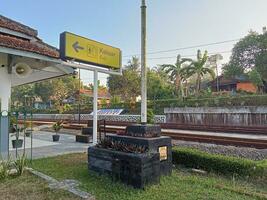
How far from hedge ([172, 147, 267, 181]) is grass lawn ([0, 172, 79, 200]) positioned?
3.46 m

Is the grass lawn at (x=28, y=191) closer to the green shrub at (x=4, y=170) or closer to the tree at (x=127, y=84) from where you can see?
the green shrub at (x=4, y=170)

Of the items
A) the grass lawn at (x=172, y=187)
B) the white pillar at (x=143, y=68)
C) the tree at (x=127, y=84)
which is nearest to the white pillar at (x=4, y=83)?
the grass lawn at (x=172, y=187)

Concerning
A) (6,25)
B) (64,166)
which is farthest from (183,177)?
(6,25)

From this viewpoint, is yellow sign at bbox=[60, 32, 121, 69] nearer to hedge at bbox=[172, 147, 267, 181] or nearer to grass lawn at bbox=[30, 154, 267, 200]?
grass lawn at bbox=[30, 154, 267, 200]

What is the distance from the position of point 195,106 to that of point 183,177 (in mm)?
19630

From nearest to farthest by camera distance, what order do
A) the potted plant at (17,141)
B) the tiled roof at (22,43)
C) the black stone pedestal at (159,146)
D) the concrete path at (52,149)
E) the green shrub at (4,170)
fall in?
the green shrub at (4,170) → the black stone pedestal at (159,146) → the potted plant at (17,141) → the tiled roof at (22,43) → the concrete path at (52,149)

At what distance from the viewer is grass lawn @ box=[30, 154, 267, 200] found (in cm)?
444

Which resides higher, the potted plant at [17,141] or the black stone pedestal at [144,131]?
the black stone pedestal at [144,131]

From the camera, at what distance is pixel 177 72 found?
36438 millimetres

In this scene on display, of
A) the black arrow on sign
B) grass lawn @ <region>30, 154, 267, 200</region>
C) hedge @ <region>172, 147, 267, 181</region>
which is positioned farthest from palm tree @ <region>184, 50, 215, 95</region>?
grass lawn @ <region>30, 154, 267, 200</region>

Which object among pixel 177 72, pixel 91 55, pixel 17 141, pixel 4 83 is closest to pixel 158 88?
pixel 177 72

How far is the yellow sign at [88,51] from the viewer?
28.3 feet

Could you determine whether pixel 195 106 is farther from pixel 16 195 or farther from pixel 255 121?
pixel 16 195

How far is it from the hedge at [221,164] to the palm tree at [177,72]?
29.3m
